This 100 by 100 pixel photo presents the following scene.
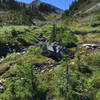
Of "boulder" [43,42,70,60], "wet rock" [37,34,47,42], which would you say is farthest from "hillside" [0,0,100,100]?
"wet rock" [37,34,47,42]

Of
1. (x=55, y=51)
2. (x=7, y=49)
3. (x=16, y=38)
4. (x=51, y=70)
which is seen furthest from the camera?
(x=16, y=38)

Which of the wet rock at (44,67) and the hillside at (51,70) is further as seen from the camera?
the wet rock at (44,67)

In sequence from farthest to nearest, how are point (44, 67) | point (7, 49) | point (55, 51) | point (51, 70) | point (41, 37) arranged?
1. point (41, 37)
2. point (7, 49)
3. point (55, 51)
4. point (44, 67)
5. point (51, 70)

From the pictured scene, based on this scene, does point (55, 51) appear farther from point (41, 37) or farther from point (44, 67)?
point (41, 37)

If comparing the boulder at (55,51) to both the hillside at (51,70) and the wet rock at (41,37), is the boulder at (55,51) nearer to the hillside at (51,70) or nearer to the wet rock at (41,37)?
the hillside at (51,70)

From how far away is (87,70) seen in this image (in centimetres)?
5412

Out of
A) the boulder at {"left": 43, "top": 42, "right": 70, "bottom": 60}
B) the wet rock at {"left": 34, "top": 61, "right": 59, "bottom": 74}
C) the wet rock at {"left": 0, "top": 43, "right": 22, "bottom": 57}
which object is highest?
the boulder at {"left": 43, "top": 42, "right": 70, "bottom": 60}

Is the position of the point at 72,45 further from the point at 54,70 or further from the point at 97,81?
the point at 97,81

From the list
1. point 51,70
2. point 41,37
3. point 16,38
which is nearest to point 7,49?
point 16,38

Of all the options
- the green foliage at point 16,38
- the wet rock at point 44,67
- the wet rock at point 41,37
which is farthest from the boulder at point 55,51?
the wet rock at point 41,37

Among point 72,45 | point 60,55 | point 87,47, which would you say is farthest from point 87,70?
point 72,45

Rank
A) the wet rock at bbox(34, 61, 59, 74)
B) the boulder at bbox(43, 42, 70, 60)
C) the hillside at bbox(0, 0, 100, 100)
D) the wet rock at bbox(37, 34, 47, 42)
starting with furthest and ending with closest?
the wet rock at bbox(37, 34, 47, 42) < the boulder at bbox(43, 42, 70, 60) < the wet rock at bbox(34, 61, 59, 74) < the hillside at bbox(0, 0, 100, 100)

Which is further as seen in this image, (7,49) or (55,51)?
(7,49)

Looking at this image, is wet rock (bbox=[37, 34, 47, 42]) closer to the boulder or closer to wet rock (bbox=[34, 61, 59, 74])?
the boulder
